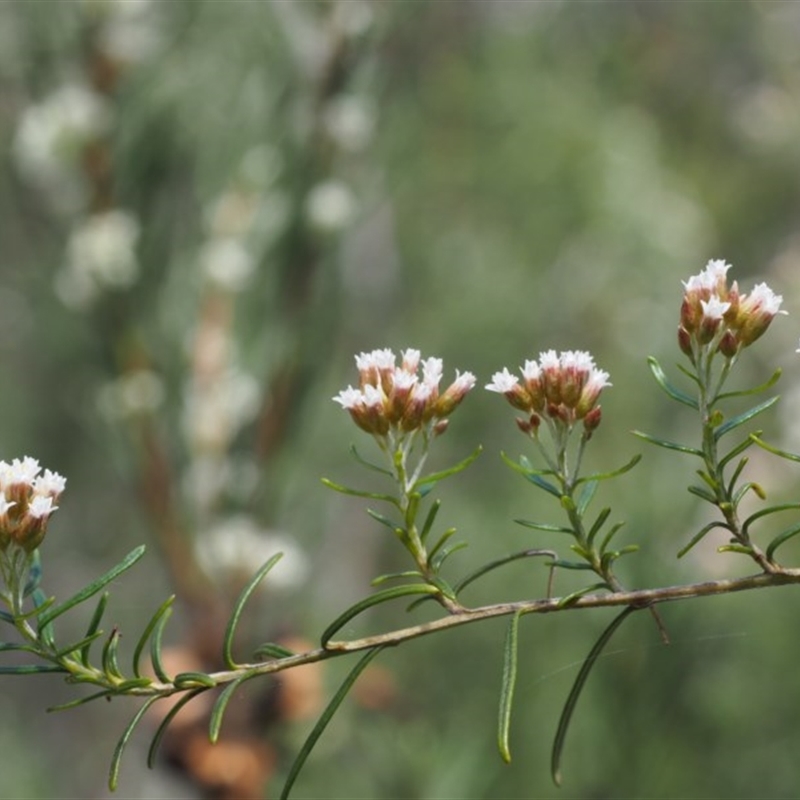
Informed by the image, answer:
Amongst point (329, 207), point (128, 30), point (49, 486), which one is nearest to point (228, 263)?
Result: point (329, 207)

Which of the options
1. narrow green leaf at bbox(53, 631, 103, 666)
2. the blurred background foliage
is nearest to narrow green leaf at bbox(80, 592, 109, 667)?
narrow green leaf at bbox(53, 631, 103, 666)

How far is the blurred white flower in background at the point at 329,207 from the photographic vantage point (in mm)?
1098

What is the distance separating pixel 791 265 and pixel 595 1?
251cm

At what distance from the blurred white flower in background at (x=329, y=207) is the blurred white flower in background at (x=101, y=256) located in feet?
0.51

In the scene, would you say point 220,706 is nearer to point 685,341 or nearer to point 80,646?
point 80,646

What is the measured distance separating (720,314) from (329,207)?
2.56 feet

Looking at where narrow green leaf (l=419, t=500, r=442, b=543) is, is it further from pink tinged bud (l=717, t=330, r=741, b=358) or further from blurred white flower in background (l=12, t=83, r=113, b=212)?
blurred white flower in background (l=12, t=83, r=113, b=212)

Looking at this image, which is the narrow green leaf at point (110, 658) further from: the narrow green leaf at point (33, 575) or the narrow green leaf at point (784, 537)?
the narrow green leaf at point (784, 537)

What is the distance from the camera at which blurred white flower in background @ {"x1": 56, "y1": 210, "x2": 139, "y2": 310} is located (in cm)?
109

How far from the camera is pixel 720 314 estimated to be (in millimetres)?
348

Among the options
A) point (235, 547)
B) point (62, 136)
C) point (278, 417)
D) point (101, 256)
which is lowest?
point (235, 547)

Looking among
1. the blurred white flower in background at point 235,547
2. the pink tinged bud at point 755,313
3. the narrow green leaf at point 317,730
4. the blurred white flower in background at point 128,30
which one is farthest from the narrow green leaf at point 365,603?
the blurred white flower in background at point 128,30

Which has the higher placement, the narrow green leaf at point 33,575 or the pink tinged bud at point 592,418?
the pink tinged bud at point 592,418

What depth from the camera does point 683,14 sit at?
15.3ft
